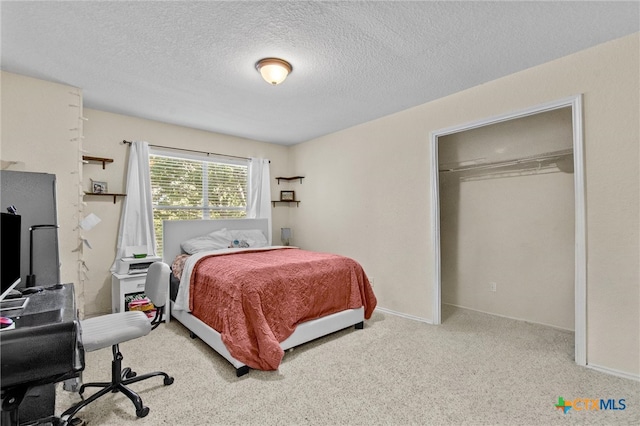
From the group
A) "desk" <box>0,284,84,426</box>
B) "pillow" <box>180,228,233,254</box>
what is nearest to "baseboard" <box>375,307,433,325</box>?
"pillow" <box>180,228,233,254</box>

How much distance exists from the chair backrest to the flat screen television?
2.38ft

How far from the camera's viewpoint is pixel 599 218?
2361mm

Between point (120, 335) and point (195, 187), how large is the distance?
115 inches

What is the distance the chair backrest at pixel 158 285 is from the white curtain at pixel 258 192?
105 inches

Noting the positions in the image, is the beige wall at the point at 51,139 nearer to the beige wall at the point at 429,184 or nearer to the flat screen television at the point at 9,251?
the flat screen television at the point at 9,251

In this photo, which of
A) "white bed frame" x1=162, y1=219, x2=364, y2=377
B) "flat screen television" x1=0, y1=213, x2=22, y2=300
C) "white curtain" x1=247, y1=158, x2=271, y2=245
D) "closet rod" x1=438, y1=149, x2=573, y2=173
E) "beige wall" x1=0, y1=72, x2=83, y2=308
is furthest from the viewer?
"white curtain" x1=247, y1=158, x2=271, y2=245

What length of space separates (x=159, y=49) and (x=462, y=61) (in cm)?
242

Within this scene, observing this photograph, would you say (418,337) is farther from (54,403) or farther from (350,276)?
(54,403)

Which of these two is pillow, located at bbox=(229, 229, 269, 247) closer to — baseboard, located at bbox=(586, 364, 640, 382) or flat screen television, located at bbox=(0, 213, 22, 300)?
flat screen television, located at bbox=(0, 213, 22, 300)

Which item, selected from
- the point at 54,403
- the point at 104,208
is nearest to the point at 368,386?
the point at 54,403

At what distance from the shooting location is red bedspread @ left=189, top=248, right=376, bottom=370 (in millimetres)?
2354

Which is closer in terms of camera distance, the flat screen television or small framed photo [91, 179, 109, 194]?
the flat screen television

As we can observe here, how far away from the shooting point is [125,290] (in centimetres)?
330

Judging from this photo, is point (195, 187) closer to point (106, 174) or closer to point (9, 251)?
point (106, 174)
